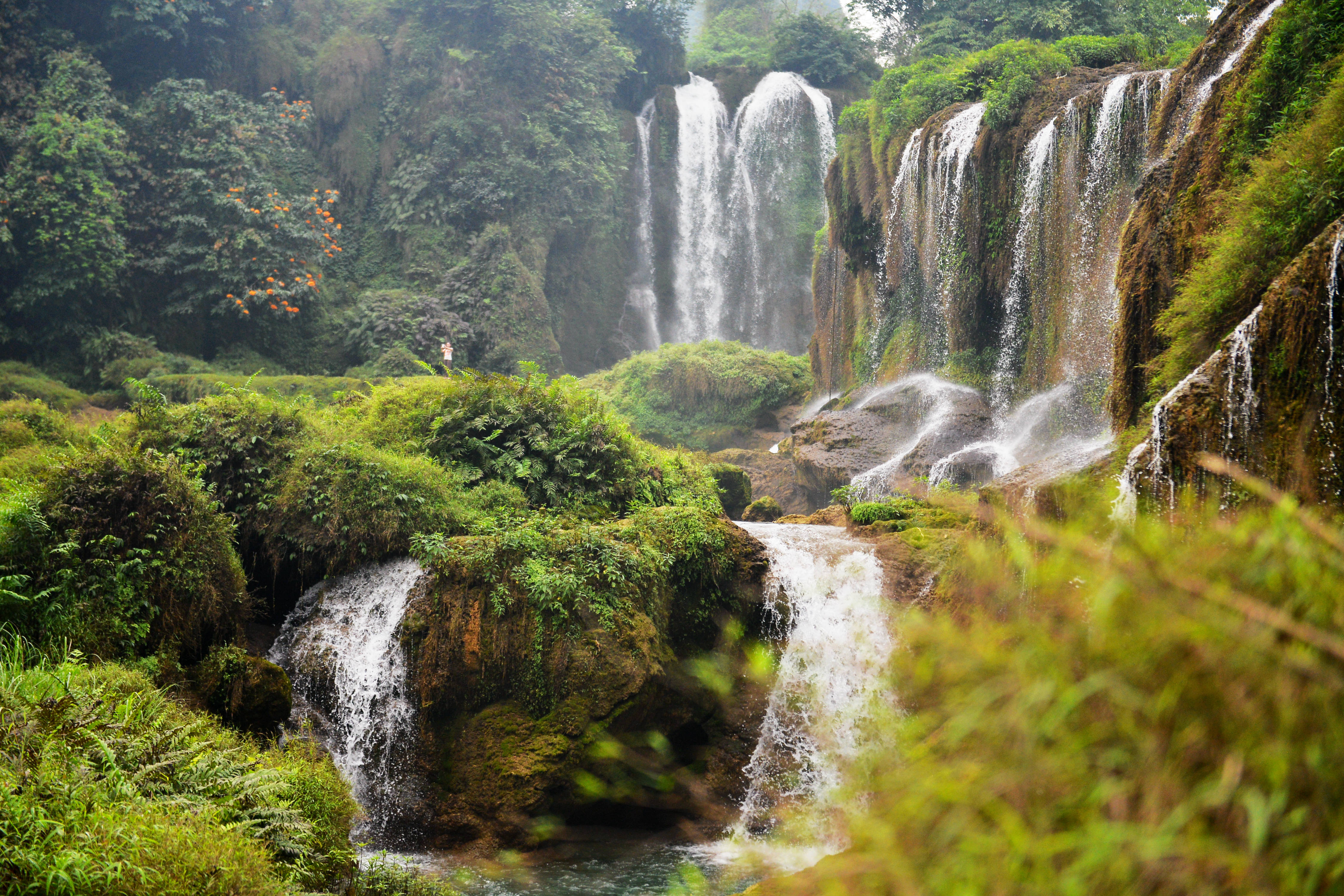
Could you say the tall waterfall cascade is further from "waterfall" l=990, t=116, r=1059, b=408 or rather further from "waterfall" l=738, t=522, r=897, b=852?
"waterfall" l=738, t=522, r=897, b=852

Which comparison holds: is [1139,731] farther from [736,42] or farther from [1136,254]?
[736,42]

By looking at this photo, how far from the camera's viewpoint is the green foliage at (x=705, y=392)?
2203 centimetres

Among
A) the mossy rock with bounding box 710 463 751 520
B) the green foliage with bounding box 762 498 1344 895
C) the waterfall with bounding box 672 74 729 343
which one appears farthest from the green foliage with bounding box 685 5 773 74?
the green foliage with bounding box 762 498 1344 895

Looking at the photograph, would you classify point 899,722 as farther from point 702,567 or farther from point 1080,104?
point 1080,104

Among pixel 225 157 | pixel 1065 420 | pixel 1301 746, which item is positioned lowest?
pixel 1301 746

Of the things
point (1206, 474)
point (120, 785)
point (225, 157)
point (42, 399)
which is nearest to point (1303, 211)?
point (1206, 474)

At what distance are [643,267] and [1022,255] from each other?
15.9 metres

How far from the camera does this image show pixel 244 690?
6.95 m

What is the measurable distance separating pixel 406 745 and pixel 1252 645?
785 cm

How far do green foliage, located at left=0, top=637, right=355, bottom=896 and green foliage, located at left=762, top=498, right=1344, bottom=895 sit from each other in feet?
11.5

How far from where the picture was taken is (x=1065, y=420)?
13469mm

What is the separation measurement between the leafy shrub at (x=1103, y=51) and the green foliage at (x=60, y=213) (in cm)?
2025

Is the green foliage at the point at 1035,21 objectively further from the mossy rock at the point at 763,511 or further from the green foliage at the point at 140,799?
the green foliage at the point at 140,799

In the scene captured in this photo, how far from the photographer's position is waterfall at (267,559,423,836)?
7535mm
